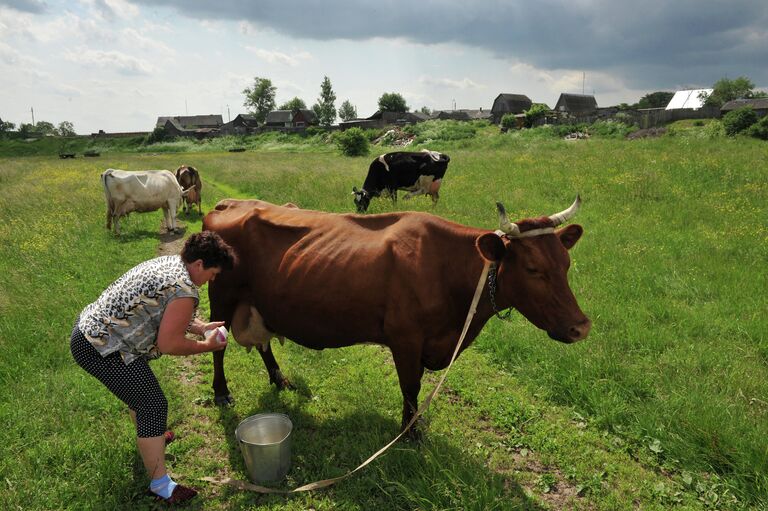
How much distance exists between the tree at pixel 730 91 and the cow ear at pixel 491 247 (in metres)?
86.4

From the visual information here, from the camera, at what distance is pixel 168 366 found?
5.71 m

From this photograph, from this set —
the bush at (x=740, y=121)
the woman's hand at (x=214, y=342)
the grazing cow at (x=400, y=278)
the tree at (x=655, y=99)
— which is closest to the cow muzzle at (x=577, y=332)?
the grazing cow at (x=400, y=278)

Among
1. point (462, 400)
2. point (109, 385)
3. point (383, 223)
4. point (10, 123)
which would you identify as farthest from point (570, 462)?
point (10, 123)

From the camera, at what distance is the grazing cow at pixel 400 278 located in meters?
3.58

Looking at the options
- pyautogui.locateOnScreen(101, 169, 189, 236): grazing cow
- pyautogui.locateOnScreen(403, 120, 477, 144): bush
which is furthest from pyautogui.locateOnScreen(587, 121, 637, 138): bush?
pyautogui.locateOnScreen(101, 169, 189, 236): grazing cow

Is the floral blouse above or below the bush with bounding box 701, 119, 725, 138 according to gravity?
below

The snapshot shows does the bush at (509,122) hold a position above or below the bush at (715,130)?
above

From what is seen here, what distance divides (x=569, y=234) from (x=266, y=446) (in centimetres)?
305

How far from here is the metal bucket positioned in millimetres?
3742

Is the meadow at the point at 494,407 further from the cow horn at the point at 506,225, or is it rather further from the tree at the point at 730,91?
the tree at the point at 730,91

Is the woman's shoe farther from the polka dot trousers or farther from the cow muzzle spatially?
the cow muzzle

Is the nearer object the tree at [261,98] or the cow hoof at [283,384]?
the cow hoof at [283,384]

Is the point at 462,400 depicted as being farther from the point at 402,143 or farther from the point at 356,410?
the point at 402,143

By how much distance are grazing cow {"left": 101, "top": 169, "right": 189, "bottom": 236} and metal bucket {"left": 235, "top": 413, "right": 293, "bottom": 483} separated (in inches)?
407
